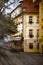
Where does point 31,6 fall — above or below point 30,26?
above

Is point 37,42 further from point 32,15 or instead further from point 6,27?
point 6,27

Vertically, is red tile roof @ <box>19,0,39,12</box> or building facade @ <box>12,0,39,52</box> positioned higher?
red tile roof @ <box>19,0,39,12</box>

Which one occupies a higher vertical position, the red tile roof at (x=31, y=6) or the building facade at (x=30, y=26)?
the red tile roof at (x=31, y=6)

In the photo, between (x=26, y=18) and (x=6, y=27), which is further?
(x=26, y=18)

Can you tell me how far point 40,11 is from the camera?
12219 millimetres

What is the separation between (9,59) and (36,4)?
798 cm

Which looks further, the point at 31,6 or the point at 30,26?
the point at 31,6

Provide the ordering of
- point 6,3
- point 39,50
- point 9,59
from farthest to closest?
point 39,50 → point 6,3 → point 9,59

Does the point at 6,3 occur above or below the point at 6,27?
above

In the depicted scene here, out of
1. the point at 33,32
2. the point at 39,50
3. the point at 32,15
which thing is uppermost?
the point at 32,15

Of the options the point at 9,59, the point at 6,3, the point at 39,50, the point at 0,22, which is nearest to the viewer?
the point at 0,22

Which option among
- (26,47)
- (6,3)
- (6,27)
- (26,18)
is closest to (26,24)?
(26,18)

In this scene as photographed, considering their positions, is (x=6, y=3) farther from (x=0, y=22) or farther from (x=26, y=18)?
(x=26, y=18)

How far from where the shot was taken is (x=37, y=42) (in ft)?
39.4
